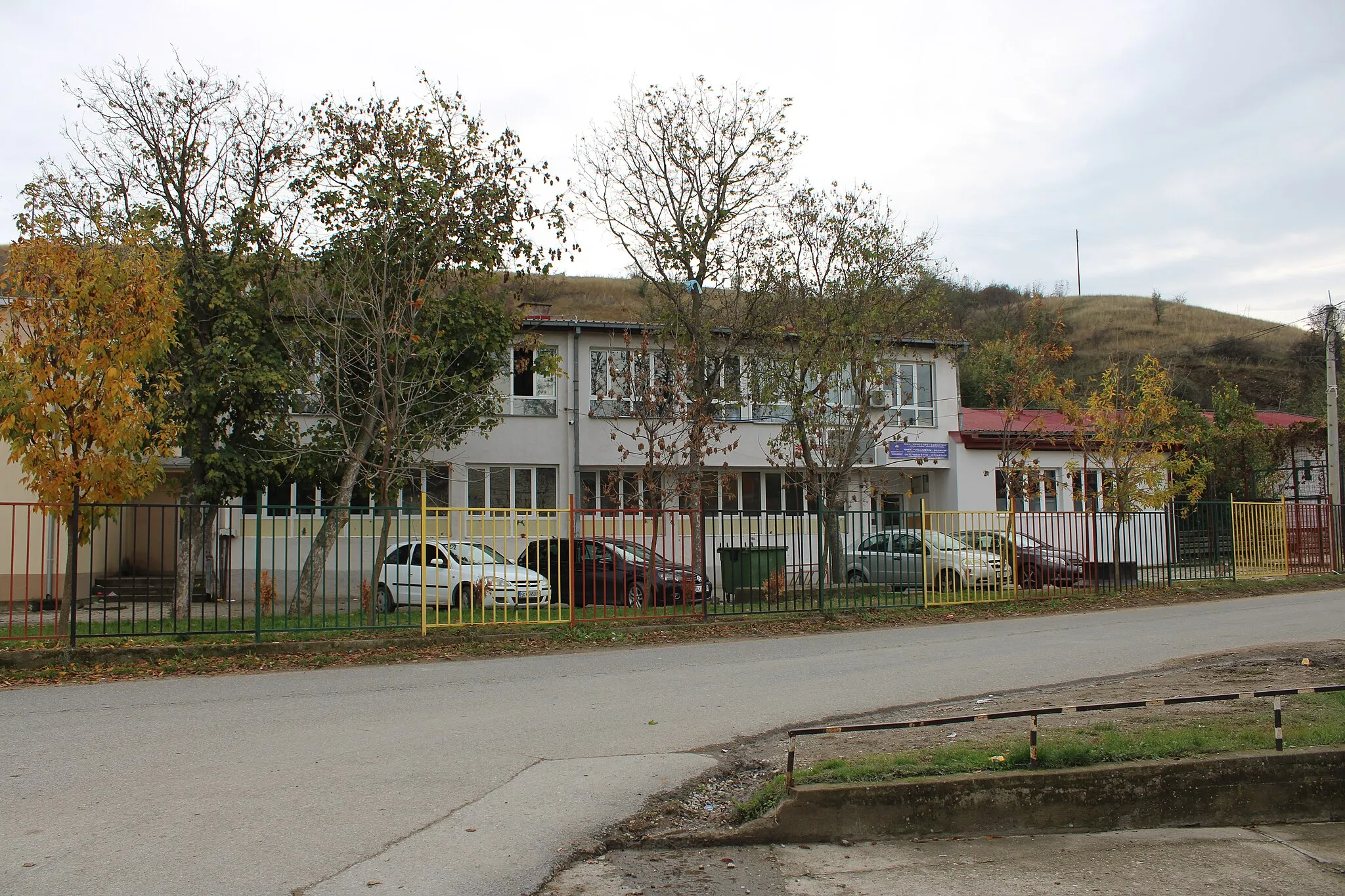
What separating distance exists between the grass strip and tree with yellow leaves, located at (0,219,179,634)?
32.2 ft

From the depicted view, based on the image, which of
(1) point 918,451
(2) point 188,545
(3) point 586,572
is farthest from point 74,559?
(1) point 918,451

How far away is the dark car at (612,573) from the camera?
14.6m

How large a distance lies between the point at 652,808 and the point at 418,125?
1439 centimetres

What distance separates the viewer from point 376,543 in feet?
47.4

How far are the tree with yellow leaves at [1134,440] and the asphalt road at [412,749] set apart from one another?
840 cm

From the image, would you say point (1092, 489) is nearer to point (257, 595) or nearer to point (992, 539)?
point (992, 539)

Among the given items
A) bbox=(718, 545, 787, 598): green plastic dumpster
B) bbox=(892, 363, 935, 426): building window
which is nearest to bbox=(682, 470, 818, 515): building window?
bbox=(892, 363, 935, 426): building window

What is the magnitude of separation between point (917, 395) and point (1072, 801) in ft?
87.3

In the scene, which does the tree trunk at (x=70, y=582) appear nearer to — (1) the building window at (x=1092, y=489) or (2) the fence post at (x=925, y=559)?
(2) the fence post at (x=925, y=559)

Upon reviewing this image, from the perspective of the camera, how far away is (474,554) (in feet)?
46.9

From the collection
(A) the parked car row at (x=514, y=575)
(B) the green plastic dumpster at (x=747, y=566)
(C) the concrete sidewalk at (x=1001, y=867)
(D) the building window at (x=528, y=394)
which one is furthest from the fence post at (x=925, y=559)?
(D) the building window at (x=528, y=394)

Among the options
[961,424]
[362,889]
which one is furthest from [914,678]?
[961,424]

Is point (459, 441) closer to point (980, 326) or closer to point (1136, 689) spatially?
point (1136, 689)

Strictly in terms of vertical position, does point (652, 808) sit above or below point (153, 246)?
below
